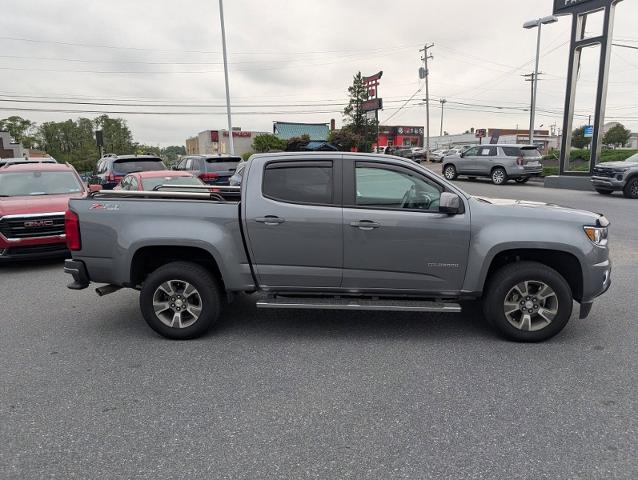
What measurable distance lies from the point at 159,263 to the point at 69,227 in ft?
3.02

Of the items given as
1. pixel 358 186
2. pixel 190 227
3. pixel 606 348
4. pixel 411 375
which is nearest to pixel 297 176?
pixel 358 186

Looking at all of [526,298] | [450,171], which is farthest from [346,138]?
[526,298]

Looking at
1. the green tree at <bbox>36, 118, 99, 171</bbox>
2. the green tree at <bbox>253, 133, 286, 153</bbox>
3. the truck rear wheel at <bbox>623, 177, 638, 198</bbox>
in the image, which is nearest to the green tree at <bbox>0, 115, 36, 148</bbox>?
the green tree at <bbox>36, 118, 99, 171</bbox>

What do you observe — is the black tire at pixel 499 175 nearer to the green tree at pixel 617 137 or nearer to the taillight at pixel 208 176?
the taillight at pixel 208 176

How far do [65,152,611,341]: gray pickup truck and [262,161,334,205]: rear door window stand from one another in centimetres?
1

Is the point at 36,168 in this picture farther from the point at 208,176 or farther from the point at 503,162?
the point at 503,162

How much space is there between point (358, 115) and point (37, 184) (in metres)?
58.6

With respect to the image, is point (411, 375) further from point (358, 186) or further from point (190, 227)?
point (190, 227)

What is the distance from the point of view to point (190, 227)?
14.8 feet

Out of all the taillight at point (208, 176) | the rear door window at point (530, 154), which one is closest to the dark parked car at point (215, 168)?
the taillight at point (208, 176)

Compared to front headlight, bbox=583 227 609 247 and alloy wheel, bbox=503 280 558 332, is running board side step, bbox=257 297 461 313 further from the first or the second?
front headlight, bbox=583 227 609 247

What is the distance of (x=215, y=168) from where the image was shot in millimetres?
15875

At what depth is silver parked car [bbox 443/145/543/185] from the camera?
21.4 m

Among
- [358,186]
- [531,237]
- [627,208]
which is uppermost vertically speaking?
[358,186]
